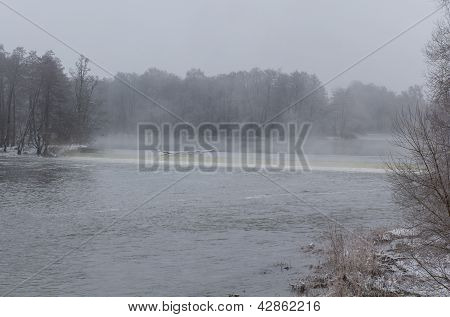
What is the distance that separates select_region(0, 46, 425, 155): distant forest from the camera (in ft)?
205

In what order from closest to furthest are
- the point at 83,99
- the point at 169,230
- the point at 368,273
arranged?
the point at 368,273 → the point at 169,230 → the point at 83,99

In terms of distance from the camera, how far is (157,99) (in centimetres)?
7906

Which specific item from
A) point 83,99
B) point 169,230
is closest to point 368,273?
point 169,230

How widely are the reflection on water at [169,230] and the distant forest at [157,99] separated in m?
30.1

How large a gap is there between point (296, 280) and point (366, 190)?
1928 cm

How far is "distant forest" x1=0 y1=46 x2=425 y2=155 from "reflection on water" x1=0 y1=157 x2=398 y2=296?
98.7 feet

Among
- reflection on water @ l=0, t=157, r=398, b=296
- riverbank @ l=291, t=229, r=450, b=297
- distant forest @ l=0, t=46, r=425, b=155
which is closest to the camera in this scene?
riverbank @ l=291, t=229, r=450, b=297

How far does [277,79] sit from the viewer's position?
88062 millimetres

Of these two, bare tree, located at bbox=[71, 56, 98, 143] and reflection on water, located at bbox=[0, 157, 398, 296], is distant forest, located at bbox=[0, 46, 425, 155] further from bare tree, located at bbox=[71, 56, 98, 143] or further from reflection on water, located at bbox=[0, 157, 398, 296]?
reflection on water, located at bbox=[0, 157, 398, 296]

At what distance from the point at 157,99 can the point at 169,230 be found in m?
62.5

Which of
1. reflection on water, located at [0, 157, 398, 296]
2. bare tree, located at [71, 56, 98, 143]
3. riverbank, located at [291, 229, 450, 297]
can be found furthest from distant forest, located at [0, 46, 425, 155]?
riverbank, located at [291, 229, 450, 297]

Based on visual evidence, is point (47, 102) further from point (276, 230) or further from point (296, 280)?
point (296, 280)

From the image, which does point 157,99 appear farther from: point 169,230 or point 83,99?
point 169,230

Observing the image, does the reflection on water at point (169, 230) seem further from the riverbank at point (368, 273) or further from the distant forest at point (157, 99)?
the distant forest at point (157, 99)
